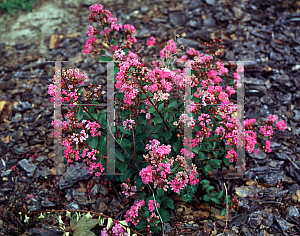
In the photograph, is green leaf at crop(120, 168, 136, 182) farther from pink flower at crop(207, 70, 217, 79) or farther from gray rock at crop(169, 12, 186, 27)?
gray rock at crop(169, 12, 186, 27)

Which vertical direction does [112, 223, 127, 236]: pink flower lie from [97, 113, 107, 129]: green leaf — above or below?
below

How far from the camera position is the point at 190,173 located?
2.25m

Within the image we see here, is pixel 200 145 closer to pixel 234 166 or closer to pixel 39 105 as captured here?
pixel 234 166

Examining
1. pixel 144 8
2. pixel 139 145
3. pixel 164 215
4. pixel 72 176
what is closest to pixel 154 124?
pixel 139 145

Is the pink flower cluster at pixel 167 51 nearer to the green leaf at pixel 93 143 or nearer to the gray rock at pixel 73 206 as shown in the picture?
the green leaf at pixel 93 143

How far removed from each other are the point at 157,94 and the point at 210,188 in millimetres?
1321

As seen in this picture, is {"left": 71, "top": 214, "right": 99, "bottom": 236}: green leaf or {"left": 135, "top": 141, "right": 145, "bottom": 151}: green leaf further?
{"left": 135, "top": 141, "right": 145, "bottom": 151}: green leaf

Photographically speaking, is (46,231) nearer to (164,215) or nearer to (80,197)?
(80,197)

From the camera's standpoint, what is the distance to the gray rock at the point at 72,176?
2.86 meters

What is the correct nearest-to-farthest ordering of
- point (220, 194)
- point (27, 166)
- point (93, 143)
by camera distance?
1. point (93, 143)
2. point (220, 194)
3. point (27, 166)

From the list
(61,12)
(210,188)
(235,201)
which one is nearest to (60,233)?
(210,188)

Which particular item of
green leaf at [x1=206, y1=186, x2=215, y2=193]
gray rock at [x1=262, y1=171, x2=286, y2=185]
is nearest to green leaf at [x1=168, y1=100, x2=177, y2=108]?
green leaf at [x1=206, y1=186, x2=215, y2=193]

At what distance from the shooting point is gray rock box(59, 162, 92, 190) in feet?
9.39

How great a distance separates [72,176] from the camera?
9.52 feet
